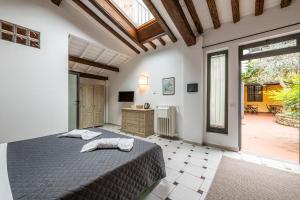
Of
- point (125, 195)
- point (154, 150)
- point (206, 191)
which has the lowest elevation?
point (206, 191)

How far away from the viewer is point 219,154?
10.1 ft

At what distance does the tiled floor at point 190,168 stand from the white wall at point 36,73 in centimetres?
280

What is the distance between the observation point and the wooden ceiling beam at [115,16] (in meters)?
3.36

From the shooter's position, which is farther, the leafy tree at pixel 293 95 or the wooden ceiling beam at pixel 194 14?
the wooden ceiling beam at pixel 194 14

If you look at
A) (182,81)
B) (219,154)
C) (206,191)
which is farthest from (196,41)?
(206,191)

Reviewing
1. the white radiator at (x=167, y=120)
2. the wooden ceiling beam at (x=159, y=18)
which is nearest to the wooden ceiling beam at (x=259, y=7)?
the wooden ceiling beam at (x=159, y=18)

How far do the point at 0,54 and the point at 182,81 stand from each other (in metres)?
4.16

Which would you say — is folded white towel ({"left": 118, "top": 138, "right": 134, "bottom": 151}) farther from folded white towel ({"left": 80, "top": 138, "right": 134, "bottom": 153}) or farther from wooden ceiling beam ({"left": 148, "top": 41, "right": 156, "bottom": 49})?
wooden ceiling beam ({"left": 148, "top": 41, "right": 156, "bottom": 49})

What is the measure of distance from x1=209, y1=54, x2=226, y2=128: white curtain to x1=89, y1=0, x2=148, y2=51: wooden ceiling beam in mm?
2478

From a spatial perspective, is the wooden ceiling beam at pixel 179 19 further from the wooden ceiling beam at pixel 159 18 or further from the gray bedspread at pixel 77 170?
the gray bedspread at pixel 77 170

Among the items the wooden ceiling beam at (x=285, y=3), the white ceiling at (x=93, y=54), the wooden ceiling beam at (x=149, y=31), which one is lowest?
the white ceiling at (x=93, y=54)

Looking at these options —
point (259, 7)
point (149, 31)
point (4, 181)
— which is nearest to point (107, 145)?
point (4, 181)

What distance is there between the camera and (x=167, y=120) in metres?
4.21

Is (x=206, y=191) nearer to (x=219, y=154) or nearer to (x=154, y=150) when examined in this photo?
(x=154, y=150)
